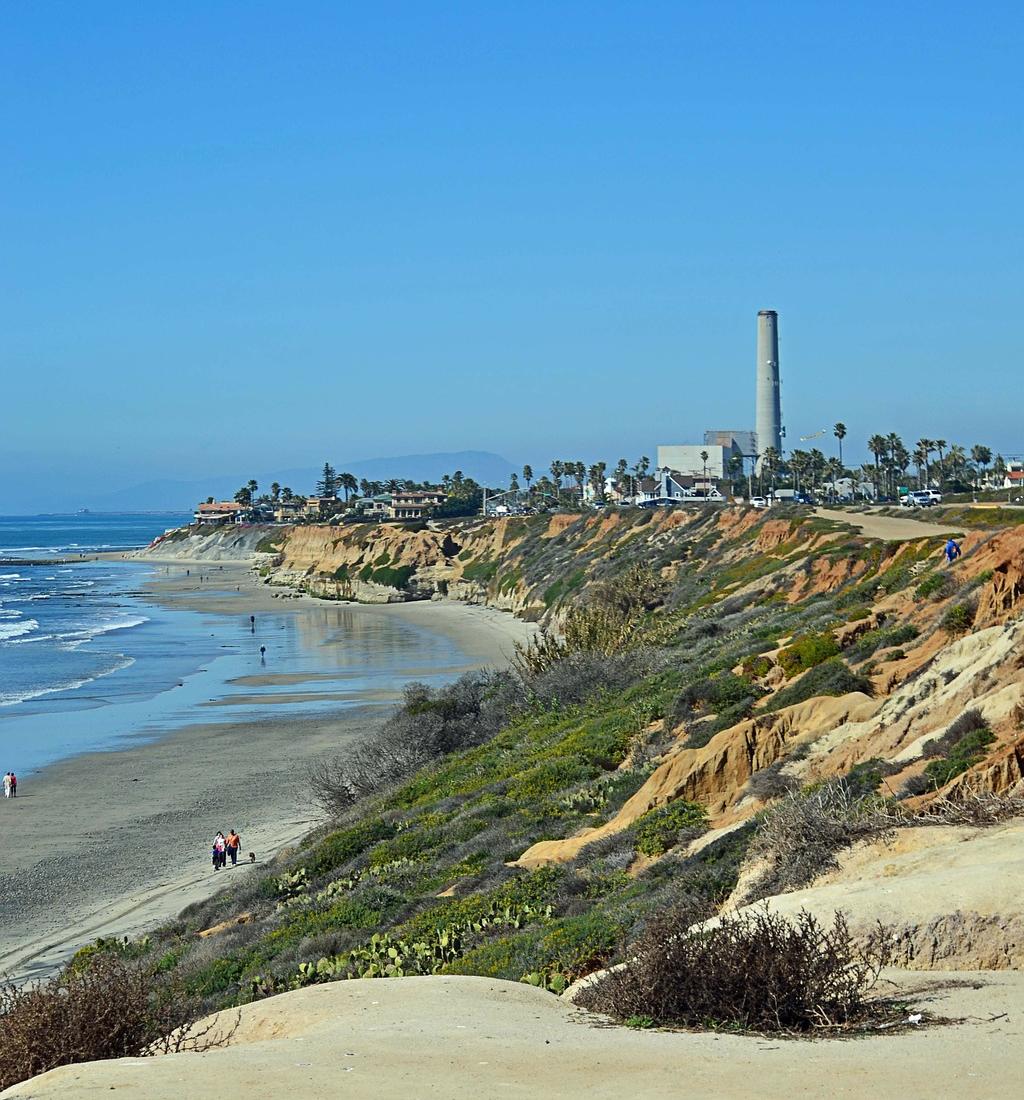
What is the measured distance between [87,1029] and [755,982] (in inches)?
163

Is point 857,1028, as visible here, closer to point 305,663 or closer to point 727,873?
point 727,873

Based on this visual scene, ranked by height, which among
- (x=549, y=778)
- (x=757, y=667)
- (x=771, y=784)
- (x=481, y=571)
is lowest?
(x=481, y=571)

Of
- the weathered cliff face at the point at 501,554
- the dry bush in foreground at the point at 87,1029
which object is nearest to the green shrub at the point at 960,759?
the dry bush in foreground at the point at 87,1029

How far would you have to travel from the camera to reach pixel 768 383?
153375mm

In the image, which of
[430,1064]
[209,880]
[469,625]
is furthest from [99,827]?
[469,625]

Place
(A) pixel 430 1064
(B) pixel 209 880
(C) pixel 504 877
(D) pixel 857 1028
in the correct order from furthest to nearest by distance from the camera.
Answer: (B) pixel 209 880 < (C) pixel 504 877 < (D) pixel 857 1028 < (A) pixel 430 1064

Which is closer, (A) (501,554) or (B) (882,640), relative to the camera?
(B) (882,640)

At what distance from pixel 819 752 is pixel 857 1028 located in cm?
952

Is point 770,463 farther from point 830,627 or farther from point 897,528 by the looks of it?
point 830,627

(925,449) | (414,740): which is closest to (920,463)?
(925,449)

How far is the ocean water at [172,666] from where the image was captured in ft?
139

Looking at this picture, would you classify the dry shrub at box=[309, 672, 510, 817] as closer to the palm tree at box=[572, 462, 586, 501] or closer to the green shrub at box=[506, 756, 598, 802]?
the green shrub at box=[506, 756, 598, 802]

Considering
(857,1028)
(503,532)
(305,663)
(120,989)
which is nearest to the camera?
(857,1028)

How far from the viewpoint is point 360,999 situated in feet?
32.2
